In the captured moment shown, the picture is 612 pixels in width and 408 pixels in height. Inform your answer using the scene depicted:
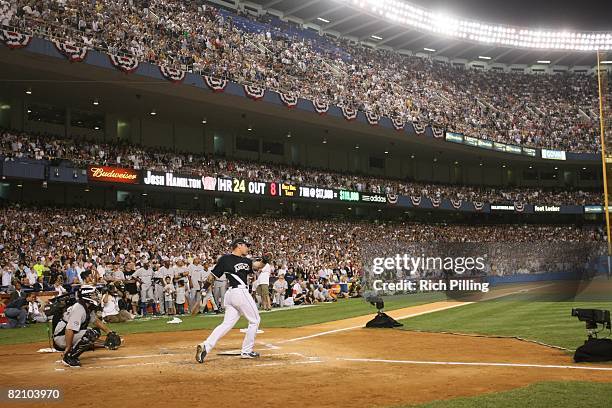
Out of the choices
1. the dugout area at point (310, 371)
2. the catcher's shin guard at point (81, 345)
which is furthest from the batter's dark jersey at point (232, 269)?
the catcher's shin guard at point (81, 345)

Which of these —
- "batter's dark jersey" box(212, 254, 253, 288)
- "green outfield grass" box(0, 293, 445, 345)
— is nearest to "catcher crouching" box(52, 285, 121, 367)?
"batter's dark jersey" box(212, 254, 253, 288)

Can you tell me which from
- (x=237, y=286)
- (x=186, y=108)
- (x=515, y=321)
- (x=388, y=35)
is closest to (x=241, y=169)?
(x=186, y=108)

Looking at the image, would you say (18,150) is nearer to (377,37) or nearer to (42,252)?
(42,252)

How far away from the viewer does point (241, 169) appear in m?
39.5

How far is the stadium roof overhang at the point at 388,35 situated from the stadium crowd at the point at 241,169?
564 inches

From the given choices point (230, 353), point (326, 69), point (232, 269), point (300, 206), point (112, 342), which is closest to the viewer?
point (232, 269)

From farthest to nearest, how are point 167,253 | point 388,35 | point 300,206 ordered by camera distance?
point 388,35 → point 300,206 → point 167,253

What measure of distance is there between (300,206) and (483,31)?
29509 mm

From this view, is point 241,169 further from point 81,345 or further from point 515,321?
point 81,345

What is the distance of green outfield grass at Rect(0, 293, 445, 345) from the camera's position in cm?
1582

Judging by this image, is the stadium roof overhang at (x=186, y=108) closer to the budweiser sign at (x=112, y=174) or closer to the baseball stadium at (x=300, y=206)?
the baseball stadium at (x=300, y=206)

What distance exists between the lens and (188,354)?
11266 mm

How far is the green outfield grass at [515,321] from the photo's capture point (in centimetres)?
1333

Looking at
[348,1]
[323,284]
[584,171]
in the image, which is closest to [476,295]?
[323,284]
